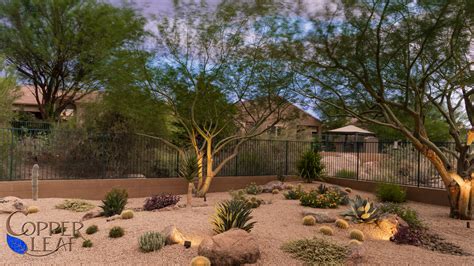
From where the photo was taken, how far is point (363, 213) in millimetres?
9195

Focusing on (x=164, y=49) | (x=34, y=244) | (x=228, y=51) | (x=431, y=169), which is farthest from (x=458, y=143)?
(x=34, y=244)

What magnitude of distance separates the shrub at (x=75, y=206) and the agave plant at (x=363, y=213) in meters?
7.54

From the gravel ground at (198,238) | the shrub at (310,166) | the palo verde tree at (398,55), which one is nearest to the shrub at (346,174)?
the shrub at (310,166)

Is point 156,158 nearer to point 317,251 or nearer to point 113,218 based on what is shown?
point 113,218

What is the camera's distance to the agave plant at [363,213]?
9.01 metres

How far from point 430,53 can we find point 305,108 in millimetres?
5531

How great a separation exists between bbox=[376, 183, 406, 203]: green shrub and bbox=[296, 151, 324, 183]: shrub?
4659 mm

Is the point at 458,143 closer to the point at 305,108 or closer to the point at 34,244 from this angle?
the point at 305,108

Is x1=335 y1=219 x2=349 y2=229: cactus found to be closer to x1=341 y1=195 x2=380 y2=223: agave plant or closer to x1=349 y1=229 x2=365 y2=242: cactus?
x1=341 y1=195 x2=380 y2=223: agave plant

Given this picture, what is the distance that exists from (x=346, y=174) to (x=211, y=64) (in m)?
9.21

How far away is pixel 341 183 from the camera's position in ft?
60.6

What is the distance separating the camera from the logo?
273 inches

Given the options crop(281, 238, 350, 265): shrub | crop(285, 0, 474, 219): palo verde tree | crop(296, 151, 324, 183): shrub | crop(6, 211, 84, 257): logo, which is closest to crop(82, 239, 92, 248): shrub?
crop(6, 211, 84, 257): logo

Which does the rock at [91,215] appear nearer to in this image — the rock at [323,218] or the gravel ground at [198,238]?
the gravel ground at [198,238]
